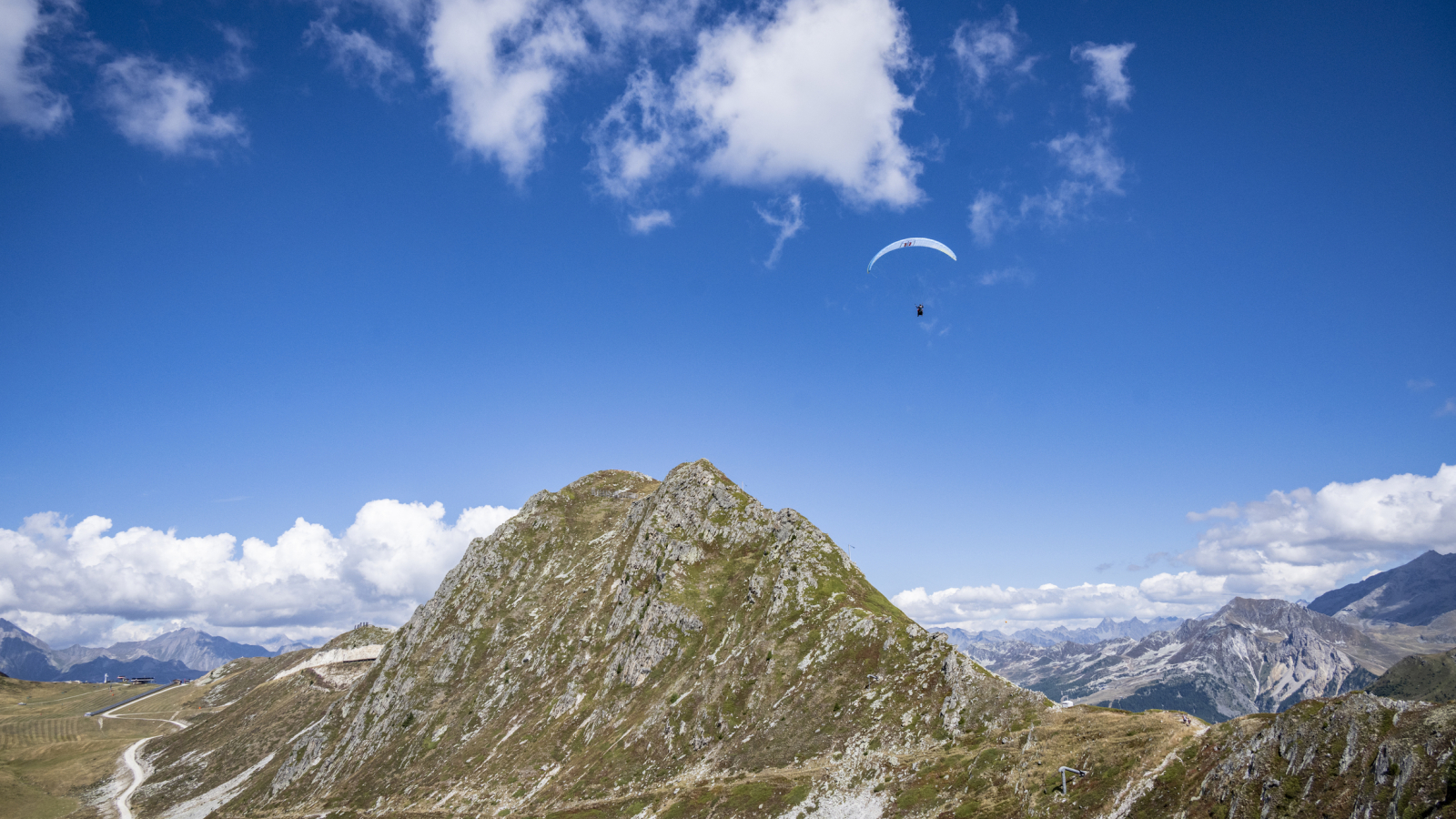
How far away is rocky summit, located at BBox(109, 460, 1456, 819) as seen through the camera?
55188 millimetres

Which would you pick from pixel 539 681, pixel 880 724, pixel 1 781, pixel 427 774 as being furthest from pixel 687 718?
pixel 1 781

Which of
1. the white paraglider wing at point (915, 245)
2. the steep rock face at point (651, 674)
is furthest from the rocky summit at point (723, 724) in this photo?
the white paraglider wing at point (915, 245)

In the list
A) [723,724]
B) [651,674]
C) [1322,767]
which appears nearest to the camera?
[1322,767]

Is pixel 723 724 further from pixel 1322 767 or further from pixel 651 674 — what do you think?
pixel 1322 767

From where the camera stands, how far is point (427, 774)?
13900 centimetres

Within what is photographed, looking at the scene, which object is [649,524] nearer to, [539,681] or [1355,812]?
[539,681]

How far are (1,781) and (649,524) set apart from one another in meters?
208

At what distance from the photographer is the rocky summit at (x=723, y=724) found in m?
55.2

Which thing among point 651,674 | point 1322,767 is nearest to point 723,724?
point 651,674

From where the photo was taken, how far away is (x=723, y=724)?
358 feet

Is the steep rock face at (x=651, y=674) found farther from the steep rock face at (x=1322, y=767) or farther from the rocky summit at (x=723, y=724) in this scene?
the steep rock face at (x=1322, y=767)

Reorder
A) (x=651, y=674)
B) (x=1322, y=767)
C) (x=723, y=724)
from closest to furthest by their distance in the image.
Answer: (x=1322, y=767) → (x=723, y=724) → (x=651, y=674)

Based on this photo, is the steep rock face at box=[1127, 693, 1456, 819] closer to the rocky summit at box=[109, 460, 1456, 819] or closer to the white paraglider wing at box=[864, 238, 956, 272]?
the rocky summit at box=[109, 460, 1456, 819]

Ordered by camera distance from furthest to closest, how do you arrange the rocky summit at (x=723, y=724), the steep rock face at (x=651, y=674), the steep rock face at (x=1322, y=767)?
the steep rock face at (x=651, y=674) → the rocky summit at (x=723, y=724) → the steep rock face at (x=1322, y=767)
